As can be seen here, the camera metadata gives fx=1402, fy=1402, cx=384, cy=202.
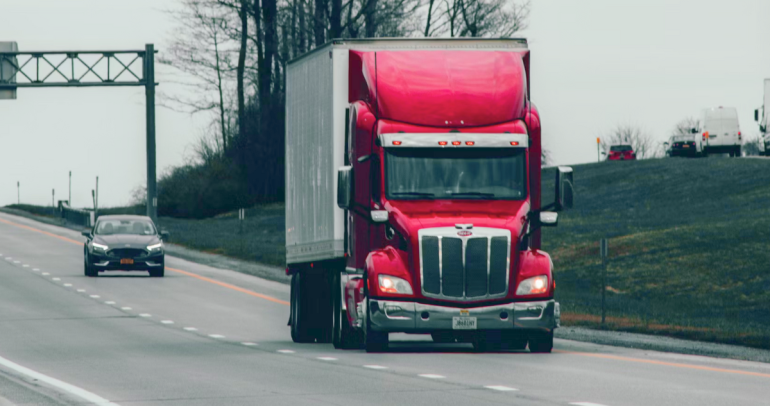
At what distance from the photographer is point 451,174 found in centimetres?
1706

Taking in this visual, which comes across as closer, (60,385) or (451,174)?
(60,385)

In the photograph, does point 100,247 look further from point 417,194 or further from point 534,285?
point 534,285

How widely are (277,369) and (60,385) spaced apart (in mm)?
2694

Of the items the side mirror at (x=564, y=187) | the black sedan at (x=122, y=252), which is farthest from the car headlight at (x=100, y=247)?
the side mirror at (x=564, y=187)

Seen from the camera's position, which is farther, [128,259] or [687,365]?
[128,259]

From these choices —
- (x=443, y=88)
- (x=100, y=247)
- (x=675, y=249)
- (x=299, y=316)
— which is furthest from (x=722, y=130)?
(x=443, y=88)

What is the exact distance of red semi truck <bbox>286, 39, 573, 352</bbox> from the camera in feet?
54.7

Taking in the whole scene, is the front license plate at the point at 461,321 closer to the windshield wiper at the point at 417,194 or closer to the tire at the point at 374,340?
the tire at the point at 374,340

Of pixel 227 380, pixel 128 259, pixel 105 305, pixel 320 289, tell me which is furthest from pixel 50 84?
pixel 227 380

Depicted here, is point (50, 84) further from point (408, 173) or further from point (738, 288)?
point (408, 173)

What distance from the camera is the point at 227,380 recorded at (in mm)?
14445

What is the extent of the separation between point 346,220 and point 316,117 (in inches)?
71.5

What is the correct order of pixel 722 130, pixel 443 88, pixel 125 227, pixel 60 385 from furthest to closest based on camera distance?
1. pixel 722 130
2. pixel 125 227
3. pixel 443 88
4. pixel 60 385

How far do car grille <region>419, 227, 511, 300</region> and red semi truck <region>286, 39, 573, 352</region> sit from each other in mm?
12
